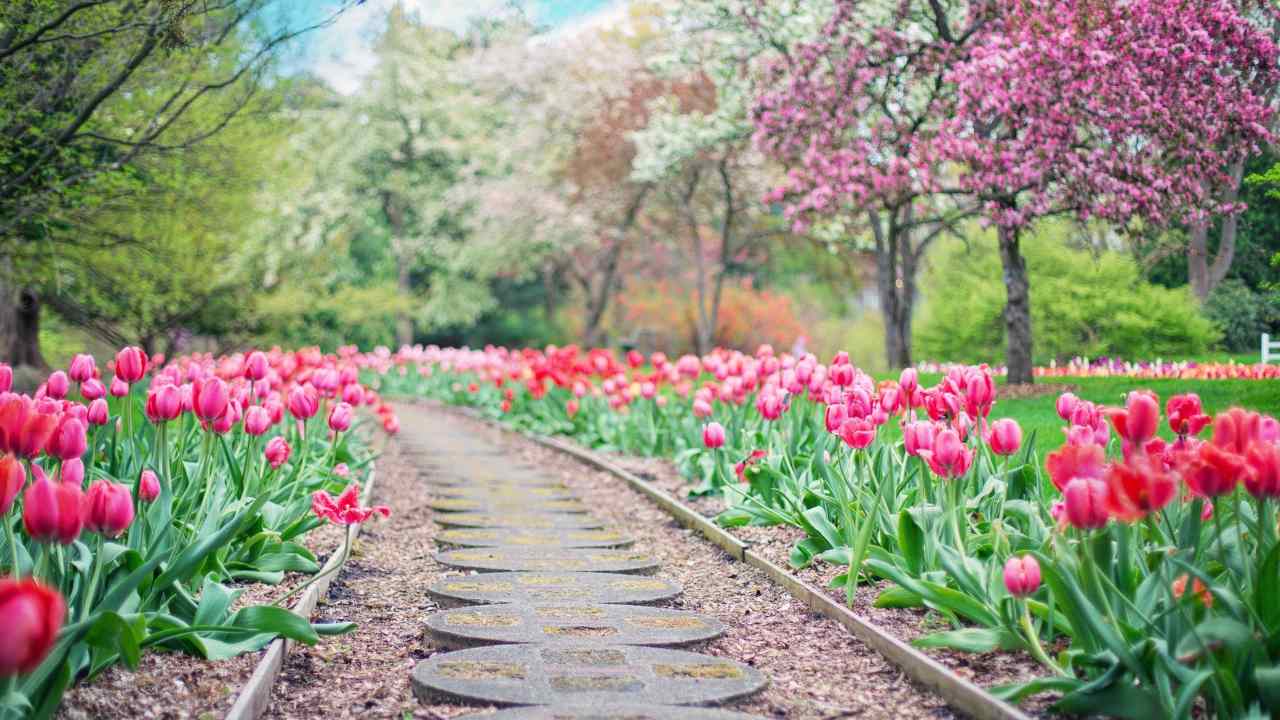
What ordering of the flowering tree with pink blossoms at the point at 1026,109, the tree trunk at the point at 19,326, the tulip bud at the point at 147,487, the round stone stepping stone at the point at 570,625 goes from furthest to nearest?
the tree trunk at the point at 19,326 → the flowering tree with pink blossoms at the point at 1026,109 → the round stone stepping stone at the point at 570,625 → the tulip bud at the point at 147,487

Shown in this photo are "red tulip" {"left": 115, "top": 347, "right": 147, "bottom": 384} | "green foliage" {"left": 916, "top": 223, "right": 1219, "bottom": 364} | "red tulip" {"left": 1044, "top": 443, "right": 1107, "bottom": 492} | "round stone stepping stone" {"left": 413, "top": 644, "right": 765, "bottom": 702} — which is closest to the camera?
"red tulip" {"left": 1044, "top": 443, "right": 1107, "bottom": 492}

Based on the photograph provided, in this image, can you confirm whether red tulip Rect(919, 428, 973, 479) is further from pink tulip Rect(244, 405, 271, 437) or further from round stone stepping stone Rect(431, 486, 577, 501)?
round stone stepping stone Rect(431, 486, 577, 501)

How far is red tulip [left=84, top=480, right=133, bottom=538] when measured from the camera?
3295 mm

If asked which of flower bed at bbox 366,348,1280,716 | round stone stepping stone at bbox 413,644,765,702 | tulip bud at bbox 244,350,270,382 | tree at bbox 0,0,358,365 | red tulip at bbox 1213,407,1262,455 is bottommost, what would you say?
round stone stepping stone at bbox 413,644,765,702

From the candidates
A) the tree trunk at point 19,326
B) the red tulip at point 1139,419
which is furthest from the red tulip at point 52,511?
the tree trunk at point 19,326

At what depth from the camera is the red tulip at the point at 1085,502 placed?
3127mm

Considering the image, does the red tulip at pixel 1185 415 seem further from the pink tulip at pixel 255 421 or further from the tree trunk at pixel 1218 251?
the tree trunk at pixel 1218 251

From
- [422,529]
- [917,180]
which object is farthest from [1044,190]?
[422,529]

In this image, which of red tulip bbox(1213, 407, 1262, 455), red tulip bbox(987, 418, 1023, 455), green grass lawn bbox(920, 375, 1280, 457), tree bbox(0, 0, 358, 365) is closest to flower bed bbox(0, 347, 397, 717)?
tree bbox(0, 0, 358, 365)

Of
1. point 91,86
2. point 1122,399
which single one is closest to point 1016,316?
point 1122,399

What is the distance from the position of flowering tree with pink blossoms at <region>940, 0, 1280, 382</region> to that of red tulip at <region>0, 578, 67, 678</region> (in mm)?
9766

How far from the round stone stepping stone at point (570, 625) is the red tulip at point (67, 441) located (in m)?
1.75

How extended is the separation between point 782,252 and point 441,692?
29.6 m

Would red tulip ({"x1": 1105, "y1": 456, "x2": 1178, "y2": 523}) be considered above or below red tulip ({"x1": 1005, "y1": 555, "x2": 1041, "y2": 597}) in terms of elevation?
above
